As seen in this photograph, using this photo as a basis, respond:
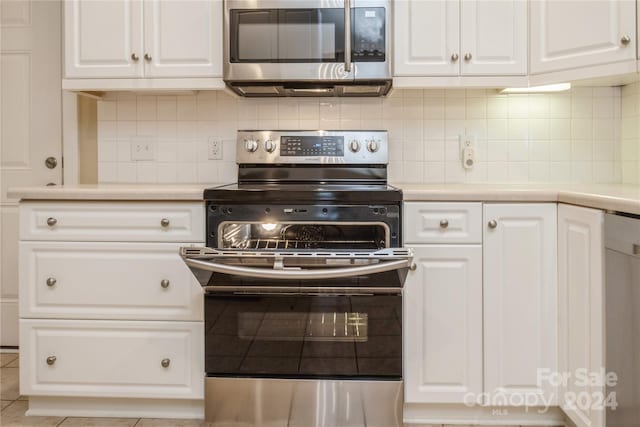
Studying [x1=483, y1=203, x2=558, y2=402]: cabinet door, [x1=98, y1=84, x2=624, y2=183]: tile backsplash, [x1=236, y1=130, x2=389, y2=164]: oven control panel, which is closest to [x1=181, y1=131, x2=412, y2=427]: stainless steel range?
[x1=483, y1=203, x2=558, y2=402]: cabinet door

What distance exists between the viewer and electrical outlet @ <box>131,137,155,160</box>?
2.43m

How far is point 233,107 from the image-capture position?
2.41 m

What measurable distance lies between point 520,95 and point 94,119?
217 centimetres

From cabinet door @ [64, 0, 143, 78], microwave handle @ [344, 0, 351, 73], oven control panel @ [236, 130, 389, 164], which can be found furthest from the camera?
oven control panel @ [236, 130, 389, 164]

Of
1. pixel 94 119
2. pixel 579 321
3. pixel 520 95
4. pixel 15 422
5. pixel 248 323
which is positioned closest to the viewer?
pixel 579 321

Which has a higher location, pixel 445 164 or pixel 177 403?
pixel 445 164

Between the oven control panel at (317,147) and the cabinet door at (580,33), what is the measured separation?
2.40ft

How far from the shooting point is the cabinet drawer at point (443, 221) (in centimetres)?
180

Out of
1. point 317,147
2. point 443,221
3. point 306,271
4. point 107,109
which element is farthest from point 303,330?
point 107,109

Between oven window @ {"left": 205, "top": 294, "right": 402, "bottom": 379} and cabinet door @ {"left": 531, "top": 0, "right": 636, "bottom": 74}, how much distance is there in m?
1.17

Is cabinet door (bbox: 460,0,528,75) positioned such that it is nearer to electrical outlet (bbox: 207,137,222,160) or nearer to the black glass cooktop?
the black glass cooktop

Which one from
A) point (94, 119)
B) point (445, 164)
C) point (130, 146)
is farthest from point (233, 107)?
point (445, 164)

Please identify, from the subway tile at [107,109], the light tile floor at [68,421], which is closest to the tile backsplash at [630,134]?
the light tile floor at [68,421]

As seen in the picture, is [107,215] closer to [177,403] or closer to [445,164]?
[177,403]
